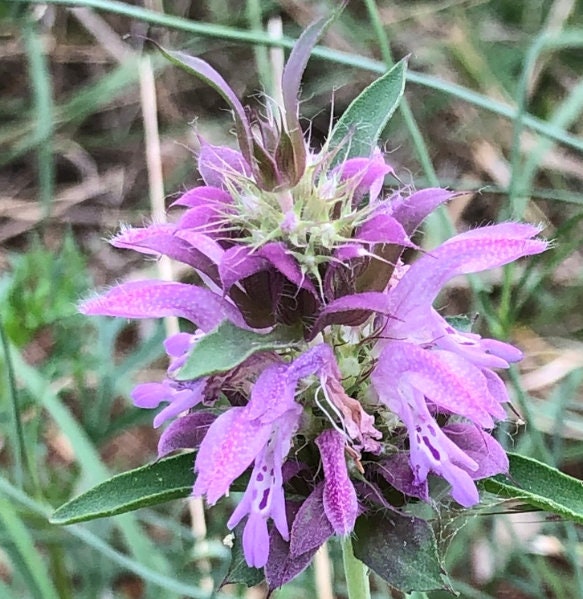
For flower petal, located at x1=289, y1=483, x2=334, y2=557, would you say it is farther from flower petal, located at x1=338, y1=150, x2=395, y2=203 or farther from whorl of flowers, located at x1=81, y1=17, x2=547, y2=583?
flower petal, located at x1=338, y1=150, x2=395, y2=203

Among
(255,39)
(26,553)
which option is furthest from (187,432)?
(255,39)

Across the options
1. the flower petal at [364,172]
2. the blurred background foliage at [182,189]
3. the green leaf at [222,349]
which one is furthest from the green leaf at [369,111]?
the blurred background foliage at [182,189]

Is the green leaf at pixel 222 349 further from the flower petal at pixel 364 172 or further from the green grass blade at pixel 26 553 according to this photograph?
the green grass blade at pixel 26 553

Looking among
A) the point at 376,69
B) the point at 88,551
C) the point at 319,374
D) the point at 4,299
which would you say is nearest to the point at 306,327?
the point at 319,374

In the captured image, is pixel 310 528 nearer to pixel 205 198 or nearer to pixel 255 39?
pixel 205 198

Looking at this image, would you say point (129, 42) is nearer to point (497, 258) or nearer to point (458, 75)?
point (458, 75)
